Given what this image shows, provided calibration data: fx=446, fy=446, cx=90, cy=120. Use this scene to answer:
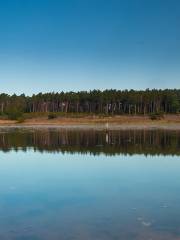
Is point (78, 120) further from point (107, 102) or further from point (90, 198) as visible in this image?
point (90, 198)

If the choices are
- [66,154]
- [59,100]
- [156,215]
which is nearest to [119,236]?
[156,215]

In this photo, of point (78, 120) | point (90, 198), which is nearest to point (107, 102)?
point (78, 120)

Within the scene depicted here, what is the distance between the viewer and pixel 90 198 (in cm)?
1581

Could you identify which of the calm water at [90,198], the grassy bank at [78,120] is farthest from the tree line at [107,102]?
the calm water at [90,198]

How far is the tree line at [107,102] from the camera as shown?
12531cm

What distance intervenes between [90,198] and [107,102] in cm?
11370

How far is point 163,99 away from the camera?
416 ft

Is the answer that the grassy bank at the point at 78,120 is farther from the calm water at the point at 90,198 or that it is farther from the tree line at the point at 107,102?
the calm water at the point at 90,198

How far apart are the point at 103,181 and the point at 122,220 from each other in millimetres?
6908

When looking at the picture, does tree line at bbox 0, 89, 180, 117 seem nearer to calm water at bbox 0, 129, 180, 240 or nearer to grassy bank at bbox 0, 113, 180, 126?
grassy bank at bbox 0, 113, 180, 126

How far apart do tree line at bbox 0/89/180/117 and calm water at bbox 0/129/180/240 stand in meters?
96.5

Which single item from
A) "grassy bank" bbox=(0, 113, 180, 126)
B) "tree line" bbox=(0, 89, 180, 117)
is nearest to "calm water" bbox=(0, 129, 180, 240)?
"grassy bank" bbox=(0, 113, 180, 126)

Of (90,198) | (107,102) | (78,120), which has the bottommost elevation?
(78,120)

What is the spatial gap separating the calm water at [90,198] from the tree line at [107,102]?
96.5m
